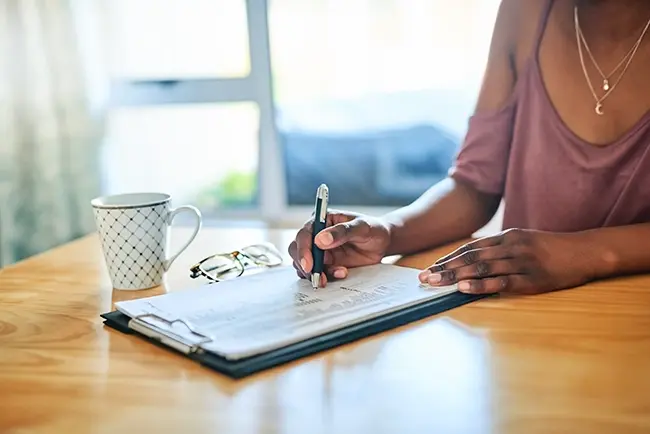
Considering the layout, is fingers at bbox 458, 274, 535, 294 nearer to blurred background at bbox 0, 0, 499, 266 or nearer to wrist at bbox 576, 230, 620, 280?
wrist at bbox 576, 230, 620, 280

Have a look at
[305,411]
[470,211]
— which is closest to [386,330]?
[305,411]

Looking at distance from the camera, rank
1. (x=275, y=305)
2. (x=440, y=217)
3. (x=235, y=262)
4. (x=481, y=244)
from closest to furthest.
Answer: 1. (x=275, y=305)
2. (x=481, y=244)
3. (x=235, y=262)
4. (x=440, y=217)

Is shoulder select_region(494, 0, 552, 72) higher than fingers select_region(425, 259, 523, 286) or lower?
higher

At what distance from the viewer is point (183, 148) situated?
2.45 metres

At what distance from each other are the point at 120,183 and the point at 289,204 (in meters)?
0.56

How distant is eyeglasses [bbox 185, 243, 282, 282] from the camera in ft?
3.18

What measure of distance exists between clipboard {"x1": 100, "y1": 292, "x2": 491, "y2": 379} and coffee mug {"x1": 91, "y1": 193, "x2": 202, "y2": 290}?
128 mm

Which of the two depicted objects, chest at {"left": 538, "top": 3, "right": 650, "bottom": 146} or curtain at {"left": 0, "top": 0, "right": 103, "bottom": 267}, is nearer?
chest at {"left": 538, "top": 3, "right": 650, "bottom": 146}

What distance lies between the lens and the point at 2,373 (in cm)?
65

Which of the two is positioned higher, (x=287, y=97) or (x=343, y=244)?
(x=287, y=97)

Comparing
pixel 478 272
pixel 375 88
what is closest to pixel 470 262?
pixel 478 272

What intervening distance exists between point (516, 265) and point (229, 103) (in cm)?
170

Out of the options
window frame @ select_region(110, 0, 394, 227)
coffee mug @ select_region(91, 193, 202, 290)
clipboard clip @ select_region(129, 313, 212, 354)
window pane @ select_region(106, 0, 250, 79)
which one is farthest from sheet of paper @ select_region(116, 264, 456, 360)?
window pane @ select_region(106, 0, 250, 79)

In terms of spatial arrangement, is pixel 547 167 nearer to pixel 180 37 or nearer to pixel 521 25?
pixel 521 25
